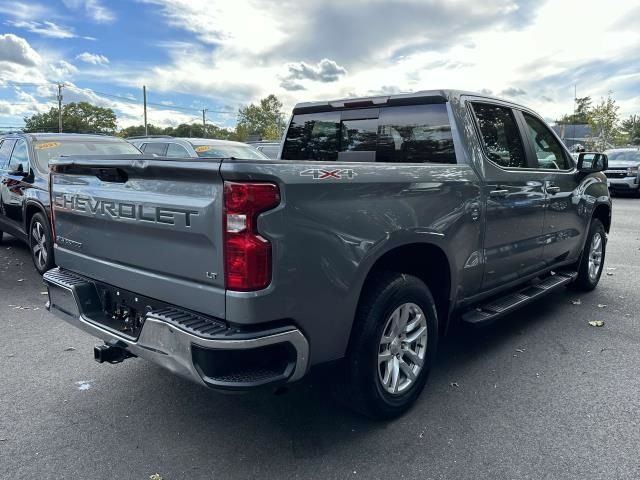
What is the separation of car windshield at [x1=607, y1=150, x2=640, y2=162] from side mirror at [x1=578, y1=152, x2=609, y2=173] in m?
16.6

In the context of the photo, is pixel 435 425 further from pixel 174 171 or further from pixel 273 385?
pixel 174 171

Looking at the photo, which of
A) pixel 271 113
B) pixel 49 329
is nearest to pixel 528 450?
pixel 49 329

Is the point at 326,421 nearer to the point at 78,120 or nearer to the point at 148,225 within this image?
the point at 148,225

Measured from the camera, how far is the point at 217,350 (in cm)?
229

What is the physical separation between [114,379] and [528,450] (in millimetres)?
2757

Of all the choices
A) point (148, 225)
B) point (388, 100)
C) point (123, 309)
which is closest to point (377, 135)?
point (388, 100)

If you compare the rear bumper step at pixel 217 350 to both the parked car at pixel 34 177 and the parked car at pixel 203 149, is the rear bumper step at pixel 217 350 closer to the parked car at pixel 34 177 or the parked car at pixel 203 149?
the parked car at pixel 34 177

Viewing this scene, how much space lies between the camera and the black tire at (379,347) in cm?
283

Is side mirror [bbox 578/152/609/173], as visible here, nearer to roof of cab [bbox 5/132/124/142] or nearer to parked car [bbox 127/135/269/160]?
parked car [bbox 127/135/269/160]

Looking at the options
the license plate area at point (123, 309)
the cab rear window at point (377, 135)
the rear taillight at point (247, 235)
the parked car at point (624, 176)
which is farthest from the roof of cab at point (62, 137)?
the parked car at point (624, 176)

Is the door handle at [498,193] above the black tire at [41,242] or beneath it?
above

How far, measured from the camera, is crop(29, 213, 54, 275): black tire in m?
6.39

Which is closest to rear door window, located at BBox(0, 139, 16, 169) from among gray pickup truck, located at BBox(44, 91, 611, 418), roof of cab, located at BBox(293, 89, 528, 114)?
gray pickup truck, located at BBox(44, 91, 611, 418)

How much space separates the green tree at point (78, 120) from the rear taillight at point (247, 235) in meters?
87.2
